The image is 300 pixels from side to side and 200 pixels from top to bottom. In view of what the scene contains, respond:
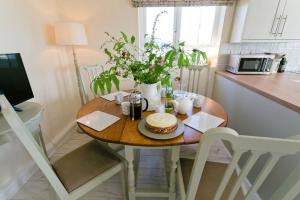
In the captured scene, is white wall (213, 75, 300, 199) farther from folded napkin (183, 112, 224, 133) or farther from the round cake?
the round cake

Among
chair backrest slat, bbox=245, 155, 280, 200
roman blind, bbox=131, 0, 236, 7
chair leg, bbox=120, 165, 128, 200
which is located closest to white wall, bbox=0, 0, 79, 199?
chair leg, bbox=120, 165, 128, 200

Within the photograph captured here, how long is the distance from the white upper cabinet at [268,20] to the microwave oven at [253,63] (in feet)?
0.69

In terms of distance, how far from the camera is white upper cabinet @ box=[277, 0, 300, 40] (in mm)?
1764

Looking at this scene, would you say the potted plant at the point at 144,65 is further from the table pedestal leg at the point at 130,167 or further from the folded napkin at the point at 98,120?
the table pedestal leg at the point at 130,167

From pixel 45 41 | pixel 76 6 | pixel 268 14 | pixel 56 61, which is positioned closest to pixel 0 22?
A: pixel 45 41

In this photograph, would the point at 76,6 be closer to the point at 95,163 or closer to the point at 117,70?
the point at 117,70

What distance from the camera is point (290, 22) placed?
1824mm

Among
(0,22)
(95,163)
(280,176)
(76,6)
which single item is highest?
(76,6)

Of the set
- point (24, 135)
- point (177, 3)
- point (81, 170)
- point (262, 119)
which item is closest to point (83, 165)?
point (81, 170)

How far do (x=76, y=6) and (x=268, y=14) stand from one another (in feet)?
8.14

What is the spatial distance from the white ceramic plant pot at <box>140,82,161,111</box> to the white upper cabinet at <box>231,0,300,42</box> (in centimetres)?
147

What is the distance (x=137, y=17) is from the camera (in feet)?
7.11

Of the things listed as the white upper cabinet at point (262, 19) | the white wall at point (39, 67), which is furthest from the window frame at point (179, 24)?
the white wall at point (39, 67)

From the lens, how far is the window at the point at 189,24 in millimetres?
2238
